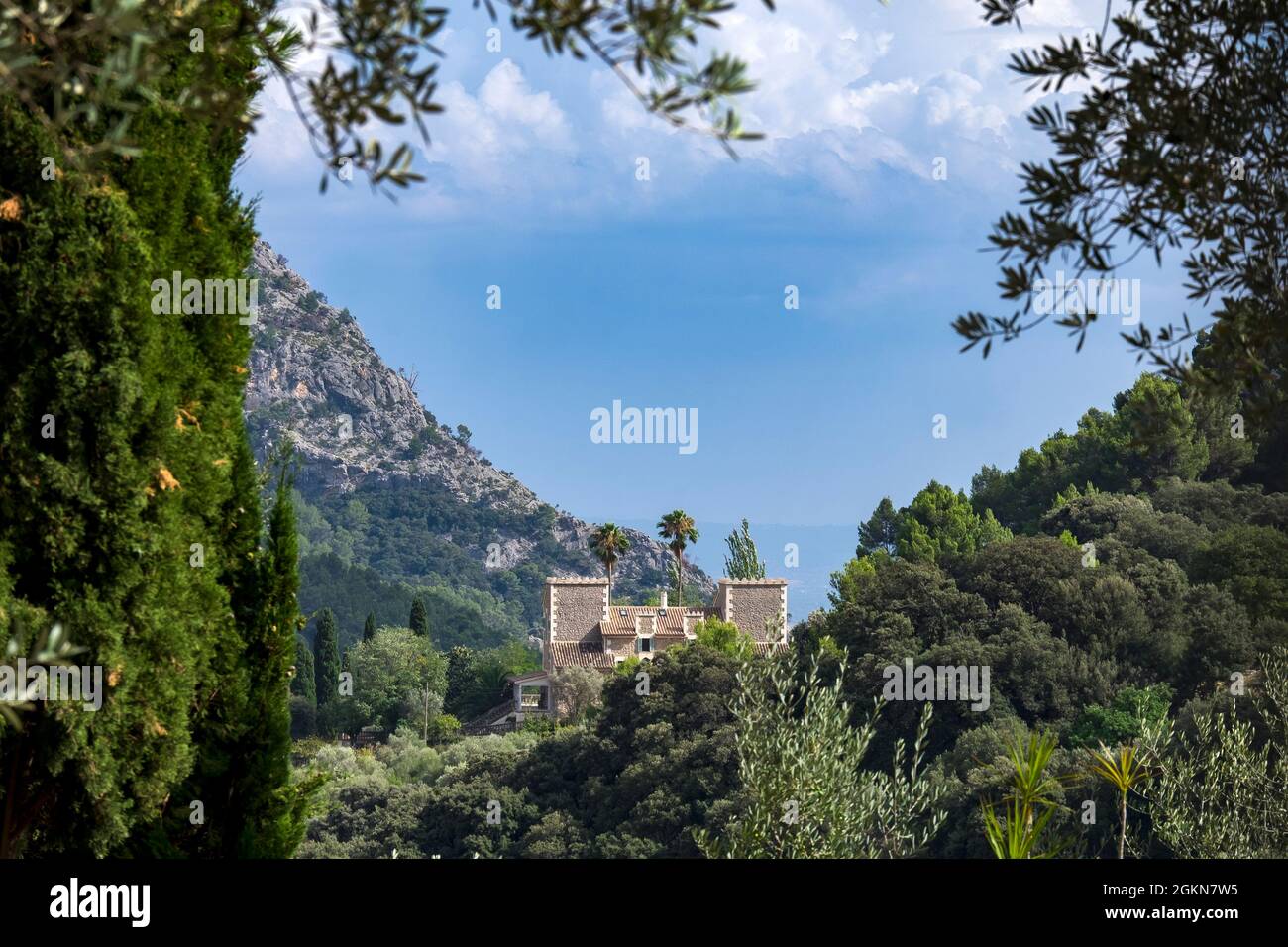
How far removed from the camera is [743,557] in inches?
2756

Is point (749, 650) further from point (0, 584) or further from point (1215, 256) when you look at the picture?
point (1215, 256)

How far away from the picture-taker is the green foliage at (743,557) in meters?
69.6

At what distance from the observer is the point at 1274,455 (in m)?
52.8

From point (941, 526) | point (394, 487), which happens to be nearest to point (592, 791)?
point (941, 526)

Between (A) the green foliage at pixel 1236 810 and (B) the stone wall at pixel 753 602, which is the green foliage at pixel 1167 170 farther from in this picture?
(B) the stone wall at pixel 753 602

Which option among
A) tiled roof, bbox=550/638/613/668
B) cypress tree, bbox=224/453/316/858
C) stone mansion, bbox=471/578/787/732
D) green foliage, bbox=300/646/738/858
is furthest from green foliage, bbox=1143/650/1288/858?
tiled roof, bbox=550/638/613/668

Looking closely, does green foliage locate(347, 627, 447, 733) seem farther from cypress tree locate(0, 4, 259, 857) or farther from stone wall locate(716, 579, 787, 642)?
cypress tree locate(0, 4, 259, 857)

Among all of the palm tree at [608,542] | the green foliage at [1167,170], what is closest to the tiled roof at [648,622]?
the palm tree at [608,542]

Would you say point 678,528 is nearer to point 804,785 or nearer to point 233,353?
point 804,785

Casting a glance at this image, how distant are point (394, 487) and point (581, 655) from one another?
54.3 metres

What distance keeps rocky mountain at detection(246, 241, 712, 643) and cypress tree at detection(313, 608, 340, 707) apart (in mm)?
32520

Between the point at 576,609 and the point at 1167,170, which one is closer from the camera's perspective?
the point at 1167,170

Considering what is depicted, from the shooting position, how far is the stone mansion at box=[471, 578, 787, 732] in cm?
6028

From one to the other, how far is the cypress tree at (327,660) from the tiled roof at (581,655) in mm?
9951
